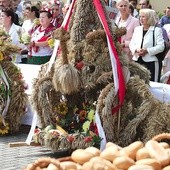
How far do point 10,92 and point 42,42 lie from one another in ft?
6.24

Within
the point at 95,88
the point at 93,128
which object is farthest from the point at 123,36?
the point at 93,128

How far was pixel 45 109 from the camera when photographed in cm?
571

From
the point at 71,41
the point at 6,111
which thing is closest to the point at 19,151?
the point at 6,111

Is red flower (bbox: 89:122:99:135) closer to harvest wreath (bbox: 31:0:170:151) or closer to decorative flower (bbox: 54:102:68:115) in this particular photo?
harvest wreath (bbox: 31:0:170:151)

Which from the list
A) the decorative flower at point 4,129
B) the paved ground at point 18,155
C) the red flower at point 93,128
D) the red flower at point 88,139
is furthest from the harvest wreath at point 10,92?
the red flower at point 88,139

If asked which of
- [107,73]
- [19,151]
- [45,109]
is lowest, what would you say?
[19,151]

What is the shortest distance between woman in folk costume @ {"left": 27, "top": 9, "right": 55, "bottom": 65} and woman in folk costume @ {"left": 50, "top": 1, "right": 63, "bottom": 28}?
20cm

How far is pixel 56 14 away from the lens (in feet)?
29.4

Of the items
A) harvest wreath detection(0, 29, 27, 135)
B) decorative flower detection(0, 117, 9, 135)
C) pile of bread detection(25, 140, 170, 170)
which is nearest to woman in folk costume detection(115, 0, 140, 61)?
harvest wreath detection(0, 29, 27, 135)

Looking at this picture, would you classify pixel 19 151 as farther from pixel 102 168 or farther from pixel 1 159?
pixel 102 168

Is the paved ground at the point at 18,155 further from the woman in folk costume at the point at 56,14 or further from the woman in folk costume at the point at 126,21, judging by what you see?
the woman in folk costume at the point at 56,14

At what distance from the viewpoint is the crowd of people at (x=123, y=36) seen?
7688 mm

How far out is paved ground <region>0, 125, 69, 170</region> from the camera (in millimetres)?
5327

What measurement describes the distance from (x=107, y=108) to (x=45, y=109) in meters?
0.74
